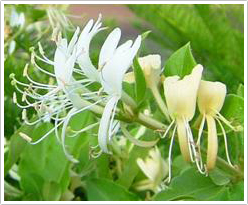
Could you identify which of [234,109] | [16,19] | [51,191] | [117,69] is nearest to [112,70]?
[117,69]

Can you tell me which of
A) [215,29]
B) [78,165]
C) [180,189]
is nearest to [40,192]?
[78,165]

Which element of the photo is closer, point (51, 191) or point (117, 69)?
point (117, 69)

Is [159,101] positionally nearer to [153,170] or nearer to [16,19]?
[153,170]

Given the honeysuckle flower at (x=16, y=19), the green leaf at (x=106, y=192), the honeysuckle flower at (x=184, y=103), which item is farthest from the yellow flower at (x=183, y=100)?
the honeysuckle flower at (x=16, y=19)

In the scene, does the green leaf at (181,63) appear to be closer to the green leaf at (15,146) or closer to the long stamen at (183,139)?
the long stamen at (183,139)

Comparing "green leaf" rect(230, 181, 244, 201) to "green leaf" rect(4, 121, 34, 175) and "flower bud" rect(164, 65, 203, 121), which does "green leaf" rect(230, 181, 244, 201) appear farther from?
"green leaf" rect(4, 121, 34, 175)

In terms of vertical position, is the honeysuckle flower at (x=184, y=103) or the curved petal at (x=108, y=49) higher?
the curved petal at (x=108, y=49)
